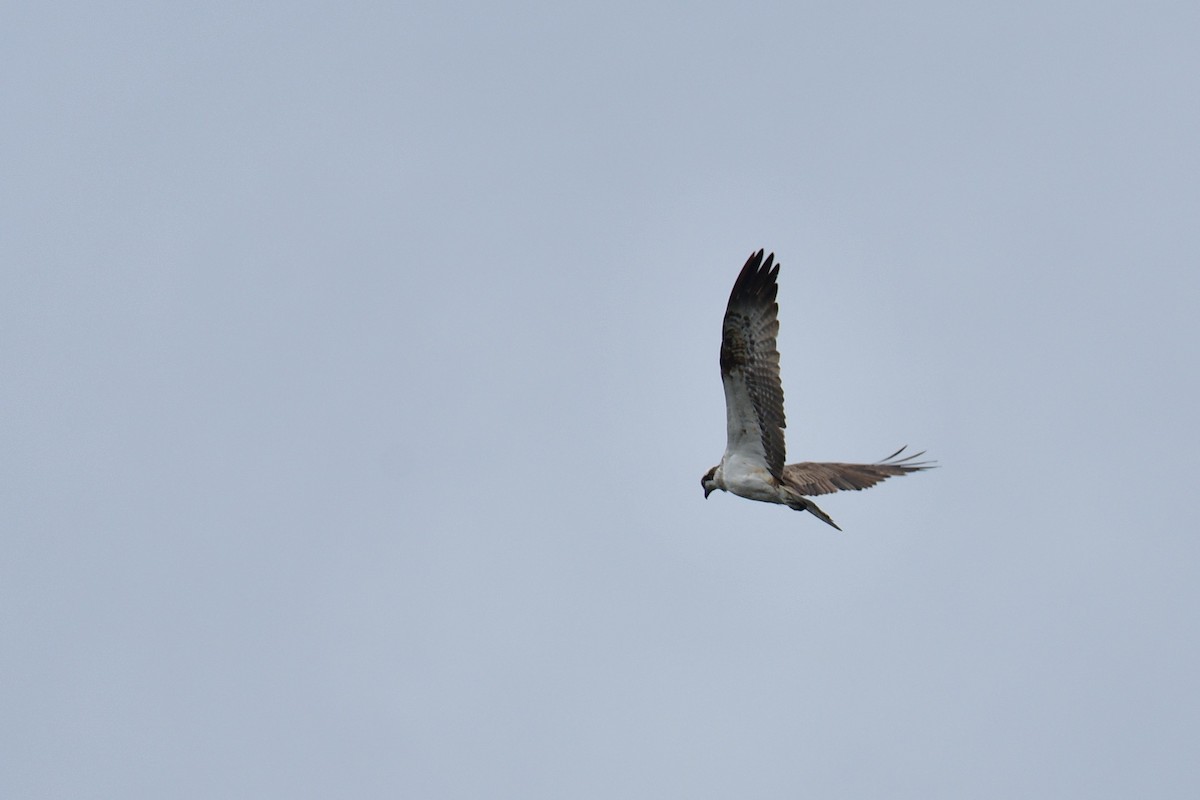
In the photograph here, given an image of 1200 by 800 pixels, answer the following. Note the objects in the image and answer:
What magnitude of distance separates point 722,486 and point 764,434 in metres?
1.23

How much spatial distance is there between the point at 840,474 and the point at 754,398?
149 inches

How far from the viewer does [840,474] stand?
974 inches

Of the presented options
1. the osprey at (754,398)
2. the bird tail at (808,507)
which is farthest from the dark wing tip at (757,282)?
the bird tail at (808,507)

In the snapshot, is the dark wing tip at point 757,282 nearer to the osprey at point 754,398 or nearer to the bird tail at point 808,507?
the osprey at point 754,398

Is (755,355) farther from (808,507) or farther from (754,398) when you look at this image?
(808,507)

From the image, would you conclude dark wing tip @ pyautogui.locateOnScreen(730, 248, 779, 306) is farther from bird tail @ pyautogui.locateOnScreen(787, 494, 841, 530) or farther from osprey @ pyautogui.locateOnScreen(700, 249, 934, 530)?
bird tail @ pyautogui.locateOnScreen(787, 494, 841, 530)

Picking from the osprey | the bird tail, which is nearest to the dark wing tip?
the osprey

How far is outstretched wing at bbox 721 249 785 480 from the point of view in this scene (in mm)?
21016

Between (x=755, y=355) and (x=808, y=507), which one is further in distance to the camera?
(x=808, y=507)

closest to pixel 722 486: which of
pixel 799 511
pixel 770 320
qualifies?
pixel 799 511

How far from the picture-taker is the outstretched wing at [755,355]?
827 inches

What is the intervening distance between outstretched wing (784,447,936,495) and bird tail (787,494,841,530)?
3.41 ft

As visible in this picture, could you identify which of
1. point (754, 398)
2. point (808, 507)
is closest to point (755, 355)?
point (754, 398)

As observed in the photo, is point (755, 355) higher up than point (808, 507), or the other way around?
point (755, 355)
